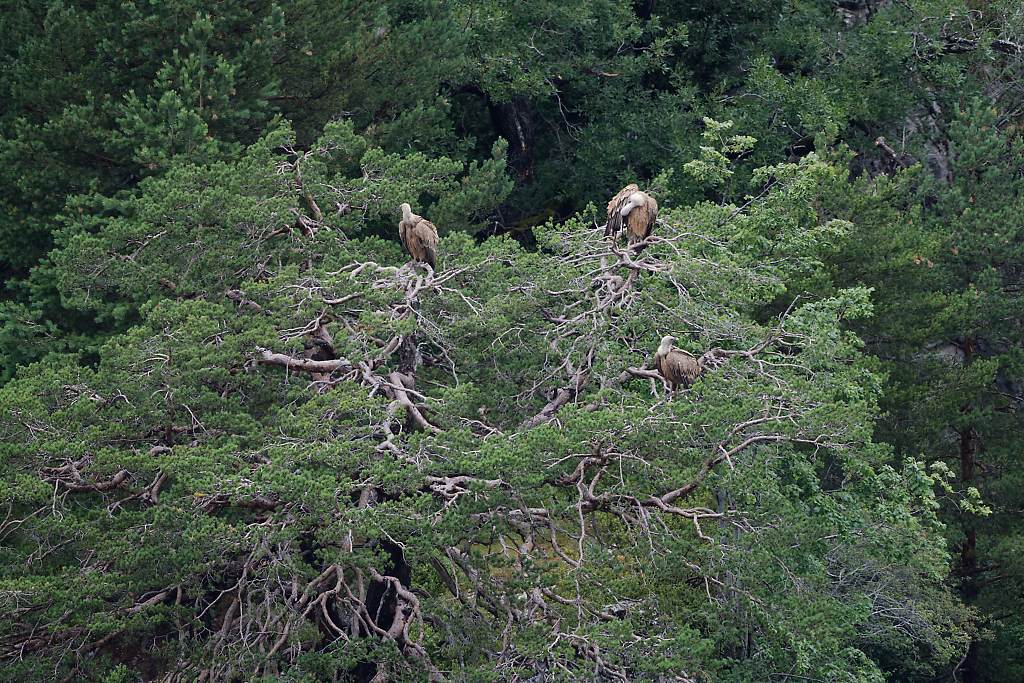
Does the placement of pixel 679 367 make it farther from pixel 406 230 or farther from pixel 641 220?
pixel 406 230

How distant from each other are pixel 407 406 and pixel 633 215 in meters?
2.28

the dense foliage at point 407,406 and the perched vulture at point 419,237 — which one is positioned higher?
the perched vulture at point 419,237

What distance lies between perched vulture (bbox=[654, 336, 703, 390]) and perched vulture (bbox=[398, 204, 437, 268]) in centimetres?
203

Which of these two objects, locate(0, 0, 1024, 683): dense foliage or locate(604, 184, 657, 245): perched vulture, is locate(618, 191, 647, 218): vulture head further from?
locate(0, 0, 1024, 683): dense foliage

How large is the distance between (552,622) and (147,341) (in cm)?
347

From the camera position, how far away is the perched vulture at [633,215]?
34.2 ft

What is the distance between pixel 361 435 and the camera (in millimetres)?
9133

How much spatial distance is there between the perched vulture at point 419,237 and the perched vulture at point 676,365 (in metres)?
2.03

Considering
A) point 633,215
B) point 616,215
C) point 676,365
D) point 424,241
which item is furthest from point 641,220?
point 424,241

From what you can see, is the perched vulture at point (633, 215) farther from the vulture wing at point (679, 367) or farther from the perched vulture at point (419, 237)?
the perched vulture at point (419, 237)

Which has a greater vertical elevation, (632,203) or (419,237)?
(632,203)

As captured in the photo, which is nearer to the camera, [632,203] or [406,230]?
[632,203]

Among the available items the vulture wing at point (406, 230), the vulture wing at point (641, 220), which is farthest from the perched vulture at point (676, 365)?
the vulture wing at point (406, 230)

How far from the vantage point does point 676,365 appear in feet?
31.9
